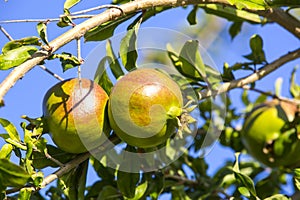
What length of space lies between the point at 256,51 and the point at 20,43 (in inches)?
42.7

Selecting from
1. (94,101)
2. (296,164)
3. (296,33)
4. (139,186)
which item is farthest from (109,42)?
(296,164)

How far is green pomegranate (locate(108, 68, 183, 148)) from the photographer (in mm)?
1576

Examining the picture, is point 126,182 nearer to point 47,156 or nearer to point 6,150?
point 47,156

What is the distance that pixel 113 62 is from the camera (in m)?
1.89

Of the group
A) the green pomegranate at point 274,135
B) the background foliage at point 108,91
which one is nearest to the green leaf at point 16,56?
the background foliage at point 108,91

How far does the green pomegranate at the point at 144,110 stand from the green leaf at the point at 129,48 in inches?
7.1

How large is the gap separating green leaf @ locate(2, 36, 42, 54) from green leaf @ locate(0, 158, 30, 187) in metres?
0.33

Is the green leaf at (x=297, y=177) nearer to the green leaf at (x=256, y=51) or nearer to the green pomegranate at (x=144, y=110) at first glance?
the green pomegranate at (x=144, y=110)

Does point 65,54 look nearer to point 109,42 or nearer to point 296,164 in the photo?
point 109,42

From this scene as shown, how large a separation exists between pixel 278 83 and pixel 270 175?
42 cm

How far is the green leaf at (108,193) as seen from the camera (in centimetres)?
204

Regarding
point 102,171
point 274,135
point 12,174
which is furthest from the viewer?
point 274,135

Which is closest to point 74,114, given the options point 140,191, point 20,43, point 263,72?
point 20,43

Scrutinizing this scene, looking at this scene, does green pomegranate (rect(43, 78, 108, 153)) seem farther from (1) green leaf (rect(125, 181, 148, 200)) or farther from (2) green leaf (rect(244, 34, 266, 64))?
(2) green leaf (rect(244, 34, 266, 64))
